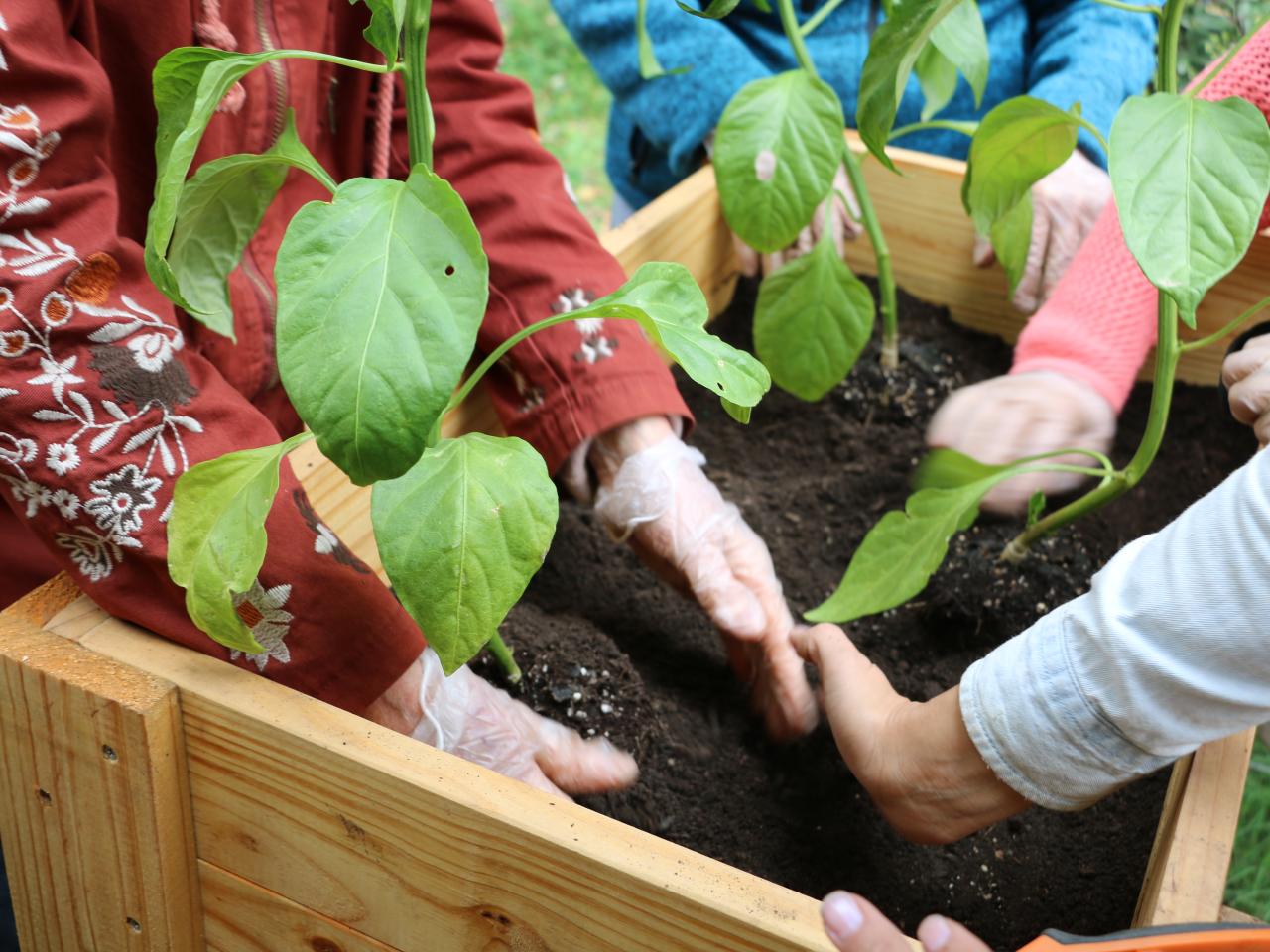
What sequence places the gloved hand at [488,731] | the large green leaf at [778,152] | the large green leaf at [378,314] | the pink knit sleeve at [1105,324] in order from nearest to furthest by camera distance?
1. the large green leaf at [378,314]
2. the gloved hand at [488,731]
3. the large green leaf at [778,152]
4. the pink knit sleeve at [1105,324]

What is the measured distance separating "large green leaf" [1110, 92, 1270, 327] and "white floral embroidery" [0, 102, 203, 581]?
0.58 m

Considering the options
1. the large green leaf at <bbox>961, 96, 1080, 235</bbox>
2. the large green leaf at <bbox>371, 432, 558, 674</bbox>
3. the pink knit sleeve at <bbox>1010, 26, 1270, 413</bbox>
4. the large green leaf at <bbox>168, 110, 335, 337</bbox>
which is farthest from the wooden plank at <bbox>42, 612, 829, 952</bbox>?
the pink knit sleeve at <bbox>1010, 26, 1270, 413</bbox>

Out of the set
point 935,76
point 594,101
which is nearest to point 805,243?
point 935,76

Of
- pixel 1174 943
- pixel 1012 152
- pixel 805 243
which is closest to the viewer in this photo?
pixel 1174 943

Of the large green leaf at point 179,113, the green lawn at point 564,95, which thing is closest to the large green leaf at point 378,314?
the large green leaf at point 179,113

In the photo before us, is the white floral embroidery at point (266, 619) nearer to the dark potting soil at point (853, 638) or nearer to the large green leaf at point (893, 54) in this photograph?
the dark potting soil at point (853, 638)

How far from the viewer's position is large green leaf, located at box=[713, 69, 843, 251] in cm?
104

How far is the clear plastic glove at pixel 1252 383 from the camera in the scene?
749 mm

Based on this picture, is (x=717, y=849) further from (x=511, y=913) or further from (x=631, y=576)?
(x=631, y=576)

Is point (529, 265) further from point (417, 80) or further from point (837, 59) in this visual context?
point (837, 59)

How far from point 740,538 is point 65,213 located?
60cm

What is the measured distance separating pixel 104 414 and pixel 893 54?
0.53m

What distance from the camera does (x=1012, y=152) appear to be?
2.89ft

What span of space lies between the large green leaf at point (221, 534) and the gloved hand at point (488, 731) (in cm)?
18
